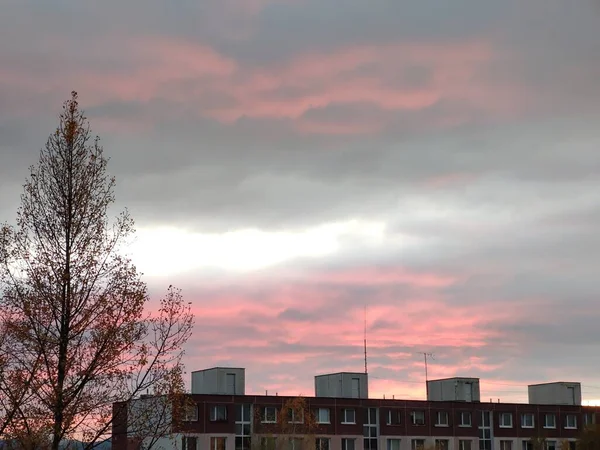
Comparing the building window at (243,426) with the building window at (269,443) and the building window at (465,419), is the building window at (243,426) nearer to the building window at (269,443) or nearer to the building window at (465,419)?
the building window at (269,443)

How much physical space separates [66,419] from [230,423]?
258 ft

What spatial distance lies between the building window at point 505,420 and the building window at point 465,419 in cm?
515

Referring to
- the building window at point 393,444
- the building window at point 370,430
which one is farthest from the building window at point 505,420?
the building window at point 370,430

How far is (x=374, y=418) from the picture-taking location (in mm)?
116625

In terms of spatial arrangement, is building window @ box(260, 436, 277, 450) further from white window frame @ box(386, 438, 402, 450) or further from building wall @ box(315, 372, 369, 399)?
building wall @ box(315, 372, 369, 399)

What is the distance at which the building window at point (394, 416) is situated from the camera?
A: 117188mm

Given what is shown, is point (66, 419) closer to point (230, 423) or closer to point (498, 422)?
point (230, 423)

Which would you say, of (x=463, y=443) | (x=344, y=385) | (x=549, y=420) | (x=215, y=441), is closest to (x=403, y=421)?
(x=344, y=385)

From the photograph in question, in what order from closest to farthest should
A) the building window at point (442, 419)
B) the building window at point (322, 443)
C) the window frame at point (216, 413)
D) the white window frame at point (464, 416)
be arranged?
1. the window frame at point (216, 413)
2. the building window at point (322, 443)
3. the building window at point (442, 419)
4. the white window frame at point (464, 416)

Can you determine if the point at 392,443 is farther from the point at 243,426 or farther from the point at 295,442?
the point at 243,426

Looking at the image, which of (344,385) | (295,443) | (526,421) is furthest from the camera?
(526,421)

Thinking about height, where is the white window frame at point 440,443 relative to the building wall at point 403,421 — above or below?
below

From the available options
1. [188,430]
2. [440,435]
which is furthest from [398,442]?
[188,430]

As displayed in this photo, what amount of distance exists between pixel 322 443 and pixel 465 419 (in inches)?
832
